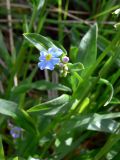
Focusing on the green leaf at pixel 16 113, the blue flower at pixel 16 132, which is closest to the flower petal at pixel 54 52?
the green leaf at pixel 16 113

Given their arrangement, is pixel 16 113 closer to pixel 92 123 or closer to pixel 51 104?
pixel 51 104

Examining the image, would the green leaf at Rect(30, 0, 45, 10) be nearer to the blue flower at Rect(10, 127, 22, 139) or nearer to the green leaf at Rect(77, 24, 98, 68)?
the green leaf at Rect(77, 24, 98, 68)

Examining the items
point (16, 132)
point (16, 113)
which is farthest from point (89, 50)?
point (16, 132)

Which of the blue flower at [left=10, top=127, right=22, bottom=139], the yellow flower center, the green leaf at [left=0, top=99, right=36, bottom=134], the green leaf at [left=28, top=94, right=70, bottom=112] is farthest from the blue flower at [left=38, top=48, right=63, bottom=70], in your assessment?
the blue flower at [left=10, top=127, right=22, bottom=139]

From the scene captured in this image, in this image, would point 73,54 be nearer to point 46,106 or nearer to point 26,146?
point 46,106

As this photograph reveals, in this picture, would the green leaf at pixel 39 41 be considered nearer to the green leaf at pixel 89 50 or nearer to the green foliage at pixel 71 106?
the green foliage at pixel 71 106

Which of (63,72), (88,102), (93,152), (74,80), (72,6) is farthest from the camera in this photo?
(72,6)

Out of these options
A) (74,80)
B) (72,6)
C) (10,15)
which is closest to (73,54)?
(74,80)
